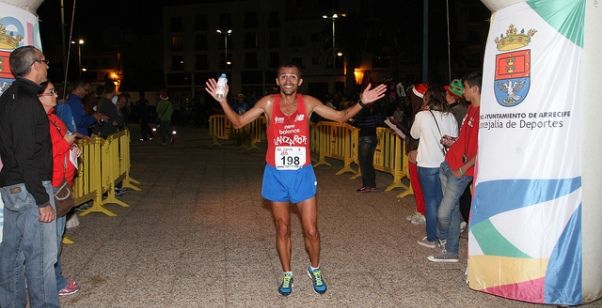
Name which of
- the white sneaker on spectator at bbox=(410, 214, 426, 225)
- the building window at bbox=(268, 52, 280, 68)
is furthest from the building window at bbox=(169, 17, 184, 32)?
the white sneaker on spectator at bbox=(410, 214, 426, 225)

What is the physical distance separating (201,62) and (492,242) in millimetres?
74188

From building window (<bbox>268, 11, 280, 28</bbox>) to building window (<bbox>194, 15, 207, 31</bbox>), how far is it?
10189 mm

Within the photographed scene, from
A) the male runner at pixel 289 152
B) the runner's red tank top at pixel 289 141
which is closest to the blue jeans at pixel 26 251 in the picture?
the male runner at pixel 289 152

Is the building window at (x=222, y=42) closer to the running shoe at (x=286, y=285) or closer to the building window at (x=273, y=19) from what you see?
the building window at (x=273, y=19)

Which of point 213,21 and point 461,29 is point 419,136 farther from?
point 213,21

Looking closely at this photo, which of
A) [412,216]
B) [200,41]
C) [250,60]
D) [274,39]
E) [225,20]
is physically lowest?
[412,216]

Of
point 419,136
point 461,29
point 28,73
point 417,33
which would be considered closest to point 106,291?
point 28,73

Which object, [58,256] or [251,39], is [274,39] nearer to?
[251,39]

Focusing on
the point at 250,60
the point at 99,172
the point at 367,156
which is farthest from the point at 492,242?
the point at 250,60

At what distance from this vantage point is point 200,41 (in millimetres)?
76375

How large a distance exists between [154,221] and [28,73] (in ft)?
15.3

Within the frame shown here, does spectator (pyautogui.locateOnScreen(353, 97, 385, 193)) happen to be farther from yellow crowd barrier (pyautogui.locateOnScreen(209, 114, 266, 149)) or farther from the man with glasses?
yellow crowd barrier (pyautogui.locateOnScreen(209, 114, 266, 149))

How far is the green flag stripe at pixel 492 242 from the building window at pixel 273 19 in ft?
222

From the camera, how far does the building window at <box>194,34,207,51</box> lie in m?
76.1
